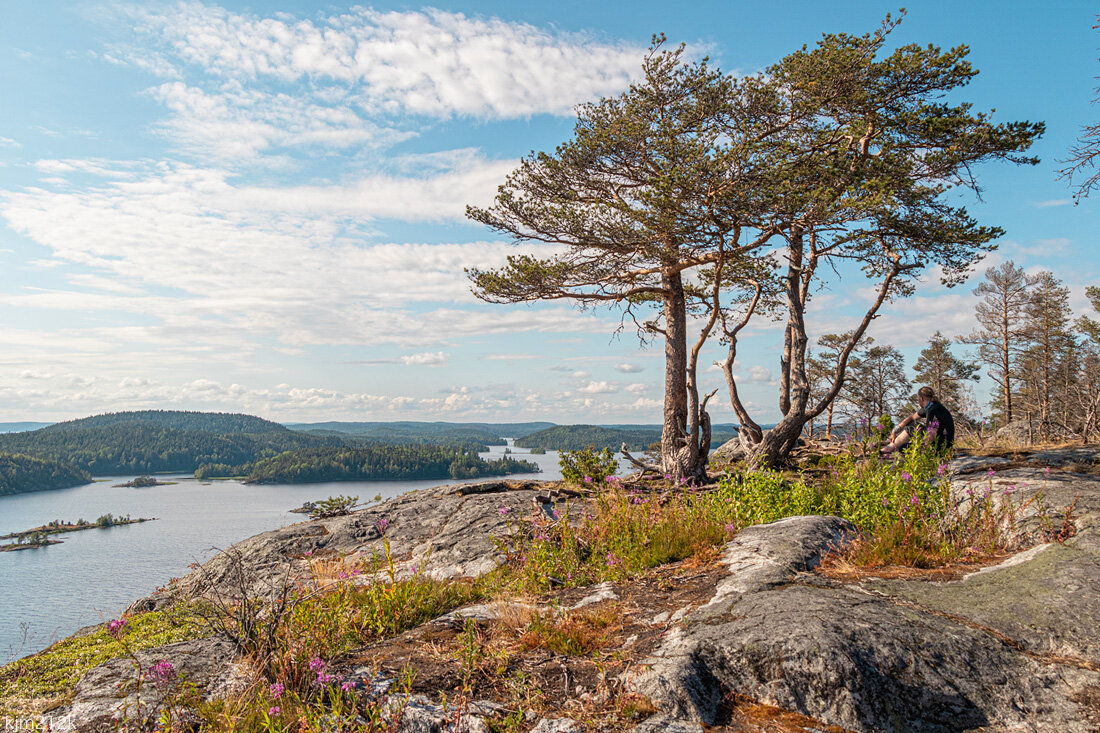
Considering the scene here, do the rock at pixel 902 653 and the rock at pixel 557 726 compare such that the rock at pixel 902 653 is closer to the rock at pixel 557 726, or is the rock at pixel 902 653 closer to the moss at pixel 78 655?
the rock at pixel 557 726

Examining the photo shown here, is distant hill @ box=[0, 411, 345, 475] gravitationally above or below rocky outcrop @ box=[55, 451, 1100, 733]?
below

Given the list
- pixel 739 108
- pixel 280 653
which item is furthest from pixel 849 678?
pixel 739 108

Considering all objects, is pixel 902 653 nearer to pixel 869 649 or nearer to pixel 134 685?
pixel 869 649

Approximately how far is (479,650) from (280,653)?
46.5 inches

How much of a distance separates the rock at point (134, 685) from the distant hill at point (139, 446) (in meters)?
113

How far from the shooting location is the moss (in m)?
3.93

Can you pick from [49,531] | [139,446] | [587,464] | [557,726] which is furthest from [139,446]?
[557,726]

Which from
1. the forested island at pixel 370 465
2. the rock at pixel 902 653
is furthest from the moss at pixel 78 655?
the forested island at pixel 370 465

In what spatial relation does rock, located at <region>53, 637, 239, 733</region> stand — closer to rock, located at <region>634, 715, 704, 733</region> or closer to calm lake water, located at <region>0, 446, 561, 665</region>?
calm lake water, located at <region>0, 446, 561, 665</region>

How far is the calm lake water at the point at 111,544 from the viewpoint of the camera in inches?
712

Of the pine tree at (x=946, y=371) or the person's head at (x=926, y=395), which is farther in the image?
the pine tree at (x=946, y=371)

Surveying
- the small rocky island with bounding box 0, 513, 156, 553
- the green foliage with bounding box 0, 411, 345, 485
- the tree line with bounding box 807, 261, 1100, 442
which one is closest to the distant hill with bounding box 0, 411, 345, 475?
the green foliage with bounding box 0, 411, 345, 485

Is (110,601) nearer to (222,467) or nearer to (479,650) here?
(479,650)

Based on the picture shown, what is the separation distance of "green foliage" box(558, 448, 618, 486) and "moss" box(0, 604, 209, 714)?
6.31m
